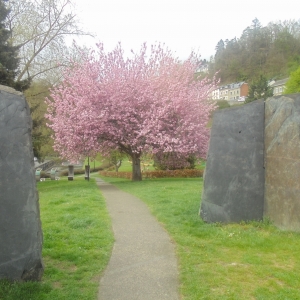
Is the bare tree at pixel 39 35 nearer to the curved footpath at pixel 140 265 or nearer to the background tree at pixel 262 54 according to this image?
the curved footpath at pixel 140 265

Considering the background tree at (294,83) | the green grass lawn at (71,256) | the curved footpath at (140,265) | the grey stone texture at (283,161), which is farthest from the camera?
the background tree at (294,83)

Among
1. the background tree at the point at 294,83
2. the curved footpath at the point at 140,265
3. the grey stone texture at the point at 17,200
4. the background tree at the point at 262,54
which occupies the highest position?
the background tree at the point at 262,54

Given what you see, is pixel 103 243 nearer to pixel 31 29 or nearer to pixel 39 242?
pixel 39 242

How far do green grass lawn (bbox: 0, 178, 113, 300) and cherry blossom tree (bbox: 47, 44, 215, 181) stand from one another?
930 cm

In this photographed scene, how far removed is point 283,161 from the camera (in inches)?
256

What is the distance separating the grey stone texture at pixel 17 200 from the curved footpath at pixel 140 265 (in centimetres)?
95

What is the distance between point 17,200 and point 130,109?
14.3 metres

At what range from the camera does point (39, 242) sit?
413 cm

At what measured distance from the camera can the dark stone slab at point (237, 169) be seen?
272 inches

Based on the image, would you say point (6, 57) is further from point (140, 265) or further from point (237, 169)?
point (140, 265)

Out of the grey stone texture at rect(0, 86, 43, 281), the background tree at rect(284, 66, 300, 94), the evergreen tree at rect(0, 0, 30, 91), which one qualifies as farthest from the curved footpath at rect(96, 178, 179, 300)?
the background tree at rect(284, 66, 300, 94)

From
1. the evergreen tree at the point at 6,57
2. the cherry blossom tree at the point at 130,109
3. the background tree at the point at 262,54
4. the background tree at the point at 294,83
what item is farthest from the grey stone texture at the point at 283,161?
the background tree at the point at 262,54

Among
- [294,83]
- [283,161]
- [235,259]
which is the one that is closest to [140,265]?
[235,259]

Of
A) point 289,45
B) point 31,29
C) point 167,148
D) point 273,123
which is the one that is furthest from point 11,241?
point 289,45
